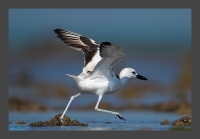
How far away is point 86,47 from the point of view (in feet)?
55.9

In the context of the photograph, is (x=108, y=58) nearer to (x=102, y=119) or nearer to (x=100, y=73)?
(x=100, y=73)

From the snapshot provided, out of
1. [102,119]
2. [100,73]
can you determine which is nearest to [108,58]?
[100,73]

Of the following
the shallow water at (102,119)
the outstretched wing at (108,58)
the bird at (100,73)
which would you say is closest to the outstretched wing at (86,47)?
the bird at (100,73)

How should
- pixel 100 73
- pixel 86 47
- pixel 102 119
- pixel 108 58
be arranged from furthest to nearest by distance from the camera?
pixel 102 119 → pixel 86 47 → pixel 100 73 → pixel 108 58

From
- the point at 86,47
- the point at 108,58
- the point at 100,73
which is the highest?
the point at 86,47

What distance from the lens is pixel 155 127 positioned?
15.7 m

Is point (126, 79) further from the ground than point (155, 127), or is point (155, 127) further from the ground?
point (126, 79)

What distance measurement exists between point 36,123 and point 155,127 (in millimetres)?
2838

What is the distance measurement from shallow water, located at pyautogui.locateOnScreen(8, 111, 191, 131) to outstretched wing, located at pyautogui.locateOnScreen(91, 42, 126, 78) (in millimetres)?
1310

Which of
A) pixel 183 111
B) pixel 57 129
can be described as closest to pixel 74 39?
pixel 57 129

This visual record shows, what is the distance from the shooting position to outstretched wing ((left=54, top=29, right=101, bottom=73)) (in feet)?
54.1

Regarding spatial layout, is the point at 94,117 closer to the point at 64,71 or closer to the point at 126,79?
the point at 126,79

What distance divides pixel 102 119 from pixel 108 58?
2773mm

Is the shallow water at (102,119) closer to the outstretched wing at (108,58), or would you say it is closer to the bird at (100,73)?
the bird at (100,73)
